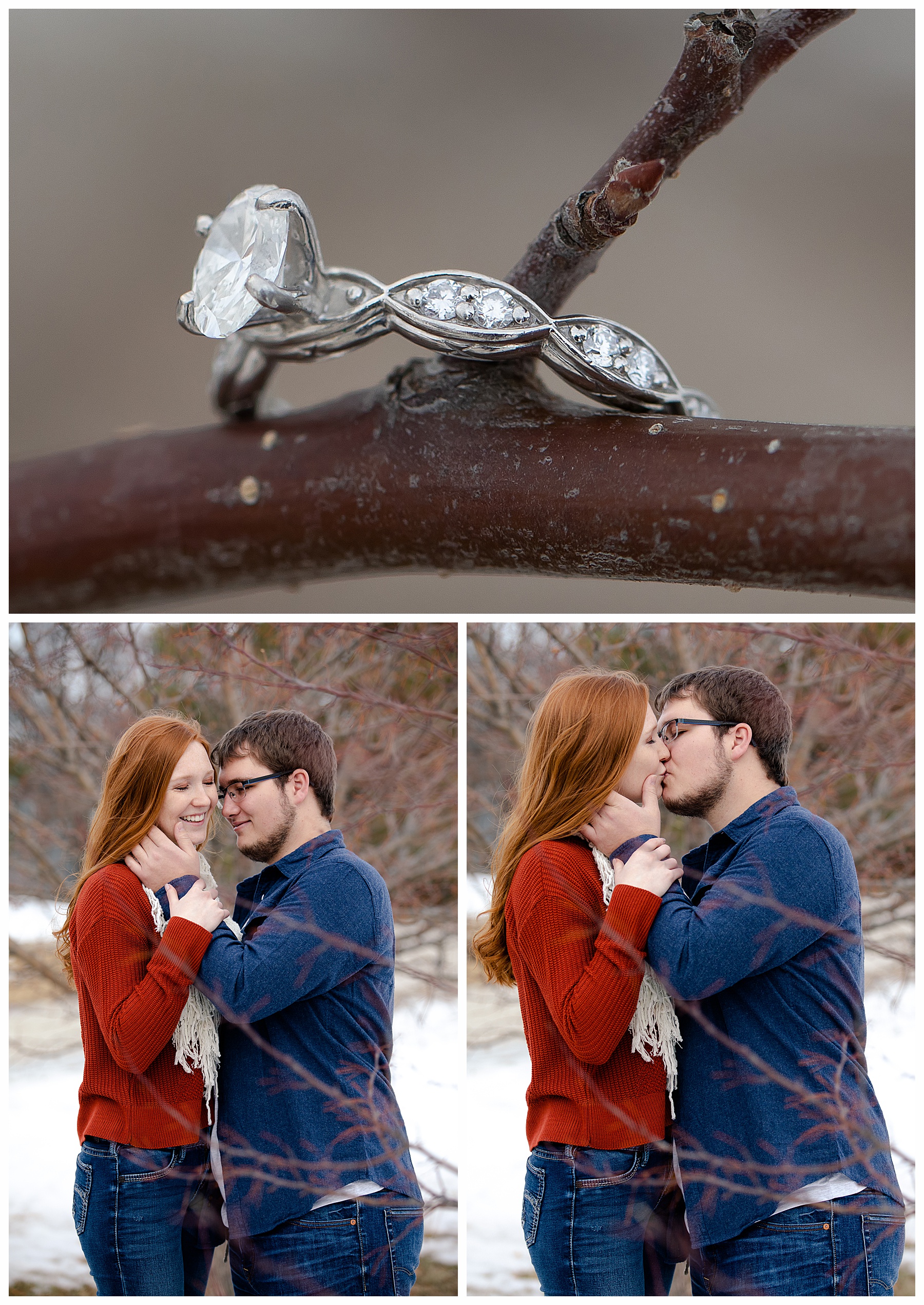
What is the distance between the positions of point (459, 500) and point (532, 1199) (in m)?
0.28

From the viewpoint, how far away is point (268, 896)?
42 centimetres

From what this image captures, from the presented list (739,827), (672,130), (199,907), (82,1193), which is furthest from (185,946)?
(672,130)

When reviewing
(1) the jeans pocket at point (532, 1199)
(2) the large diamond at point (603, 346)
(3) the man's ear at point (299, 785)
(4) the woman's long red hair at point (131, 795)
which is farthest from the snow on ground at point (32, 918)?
(2) the large diamond at point (603, 346)

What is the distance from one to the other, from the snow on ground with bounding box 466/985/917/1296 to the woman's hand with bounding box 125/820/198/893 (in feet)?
0.48

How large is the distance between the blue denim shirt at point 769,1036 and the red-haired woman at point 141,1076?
0.18 meters

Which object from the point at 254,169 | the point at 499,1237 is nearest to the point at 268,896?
the point at 499,1237

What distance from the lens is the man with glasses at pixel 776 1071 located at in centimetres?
37

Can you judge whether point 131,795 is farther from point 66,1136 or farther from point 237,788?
point 66,1136

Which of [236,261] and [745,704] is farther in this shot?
[745,704]

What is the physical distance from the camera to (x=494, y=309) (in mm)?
295

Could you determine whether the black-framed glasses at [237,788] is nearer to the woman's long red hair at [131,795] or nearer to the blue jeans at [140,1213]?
the woman's long red hair at [131,795]

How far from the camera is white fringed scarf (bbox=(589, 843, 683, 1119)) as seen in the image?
1.25ft

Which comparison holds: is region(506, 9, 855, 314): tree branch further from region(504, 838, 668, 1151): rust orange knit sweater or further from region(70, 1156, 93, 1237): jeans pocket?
region(70, 1156, 93, 1237): jeans pocket

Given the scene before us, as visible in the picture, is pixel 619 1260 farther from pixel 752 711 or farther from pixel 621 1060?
pixel 752 711
